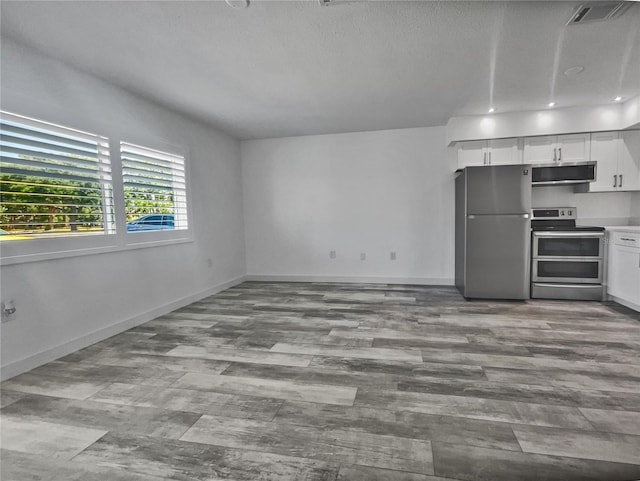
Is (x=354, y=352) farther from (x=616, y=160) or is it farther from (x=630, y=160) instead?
(x=630, y=160)

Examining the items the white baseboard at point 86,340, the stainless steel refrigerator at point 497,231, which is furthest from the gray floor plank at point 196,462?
the stainless steel refrigerator at point 497,231

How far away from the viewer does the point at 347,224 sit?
5.27m

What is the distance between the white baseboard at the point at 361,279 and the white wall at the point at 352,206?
17 mm

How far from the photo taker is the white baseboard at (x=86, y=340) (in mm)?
2314

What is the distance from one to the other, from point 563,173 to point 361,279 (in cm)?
310

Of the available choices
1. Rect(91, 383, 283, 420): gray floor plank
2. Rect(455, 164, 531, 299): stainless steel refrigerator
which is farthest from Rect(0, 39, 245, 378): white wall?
Rect(455, 164, 531, 299): stainless steel refrigerator

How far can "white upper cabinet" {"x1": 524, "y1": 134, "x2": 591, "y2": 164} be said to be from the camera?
13.3 ft

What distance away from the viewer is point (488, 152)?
4.35m

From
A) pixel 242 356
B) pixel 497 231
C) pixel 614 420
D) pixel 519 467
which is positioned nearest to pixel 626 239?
pixel 497 231

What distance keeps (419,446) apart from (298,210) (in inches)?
169

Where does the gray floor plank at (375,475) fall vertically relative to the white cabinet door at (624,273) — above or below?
below

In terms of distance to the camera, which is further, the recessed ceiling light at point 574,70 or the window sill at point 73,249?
the recessed ceiling light at point 574,70

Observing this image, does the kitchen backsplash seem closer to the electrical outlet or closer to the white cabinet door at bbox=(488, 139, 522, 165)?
the white cabinet door at bbox=(488, 139, 522, 165)

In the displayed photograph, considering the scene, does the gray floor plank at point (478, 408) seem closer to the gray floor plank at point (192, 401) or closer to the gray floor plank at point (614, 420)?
the gray floor plank at point (614, 420)
